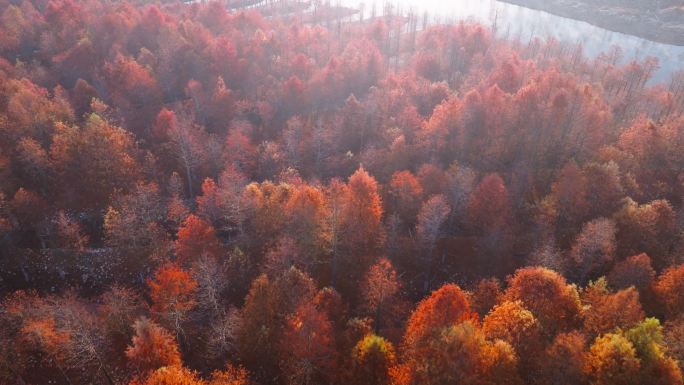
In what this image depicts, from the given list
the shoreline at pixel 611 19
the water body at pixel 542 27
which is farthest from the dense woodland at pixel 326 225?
the shoreline at pixel 611 19

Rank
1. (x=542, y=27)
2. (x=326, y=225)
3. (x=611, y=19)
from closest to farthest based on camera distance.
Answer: (x=326, y=225) < (x=542, y=27) < (x=611, y=19)

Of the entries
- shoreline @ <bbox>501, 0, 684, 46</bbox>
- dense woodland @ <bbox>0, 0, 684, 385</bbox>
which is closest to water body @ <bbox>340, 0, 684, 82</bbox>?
shoreline @ <bbox>501, 0, 684, 46</bbox>

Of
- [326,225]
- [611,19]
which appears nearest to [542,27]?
[611,19]

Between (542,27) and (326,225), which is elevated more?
(326,225)

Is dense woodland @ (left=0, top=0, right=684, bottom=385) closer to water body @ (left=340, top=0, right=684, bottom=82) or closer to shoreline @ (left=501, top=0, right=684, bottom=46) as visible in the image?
water body @ (left=340, top=0, right=684, bottom=82)

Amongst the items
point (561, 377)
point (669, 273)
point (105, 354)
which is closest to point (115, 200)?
point (105, 354)

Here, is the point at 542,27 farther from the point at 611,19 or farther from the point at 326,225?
the point at 326,225

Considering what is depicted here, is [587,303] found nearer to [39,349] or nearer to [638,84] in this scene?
[39,349]
